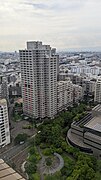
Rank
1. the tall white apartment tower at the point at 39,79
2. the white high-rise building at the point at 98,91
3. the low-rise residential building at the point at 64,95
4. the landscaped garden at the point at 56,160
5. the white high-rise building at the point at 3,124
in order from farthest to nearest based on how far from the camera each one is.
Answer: the white high-rise building at the point at 98,91, the low-rise residential building at the point at 64,95, the tall white apartment tower at the point at 39,79, the white high-rise building at the point at 3,124, the landscaped garden at the point at 56,160

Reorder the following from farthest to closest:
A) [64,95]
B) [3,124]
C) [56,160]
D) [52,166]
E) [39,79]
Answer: [64,95], [39,79], [3,124], [56,160], [52,166]

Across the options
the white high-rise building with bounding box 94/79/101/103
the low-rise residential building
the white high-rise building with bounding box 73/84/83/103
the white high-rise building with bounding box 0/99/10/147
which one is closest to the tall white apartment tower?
the low-rise residential building

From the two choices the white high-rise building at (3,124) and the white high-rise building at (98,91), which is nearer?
the white high-rise building at (3,124)

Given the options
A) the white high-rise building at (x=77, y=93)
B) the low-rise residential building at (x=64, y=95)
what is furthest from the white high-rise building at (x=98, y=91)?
the low-rise residential building at (x=64, y=95)

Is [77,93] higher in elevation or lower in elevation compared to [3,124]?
higher

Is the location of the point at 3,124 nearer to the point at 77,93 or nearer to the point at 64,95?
the point at 64,95

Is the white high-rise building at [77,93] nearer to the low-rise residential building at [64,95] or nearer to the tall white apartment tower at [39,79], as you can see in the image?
the low-rise residential building at [64,95]

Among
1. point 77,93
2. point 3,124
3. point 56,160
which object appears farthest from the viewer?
point 77,93

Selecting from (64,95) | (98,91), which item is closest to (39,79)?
(64,95)
